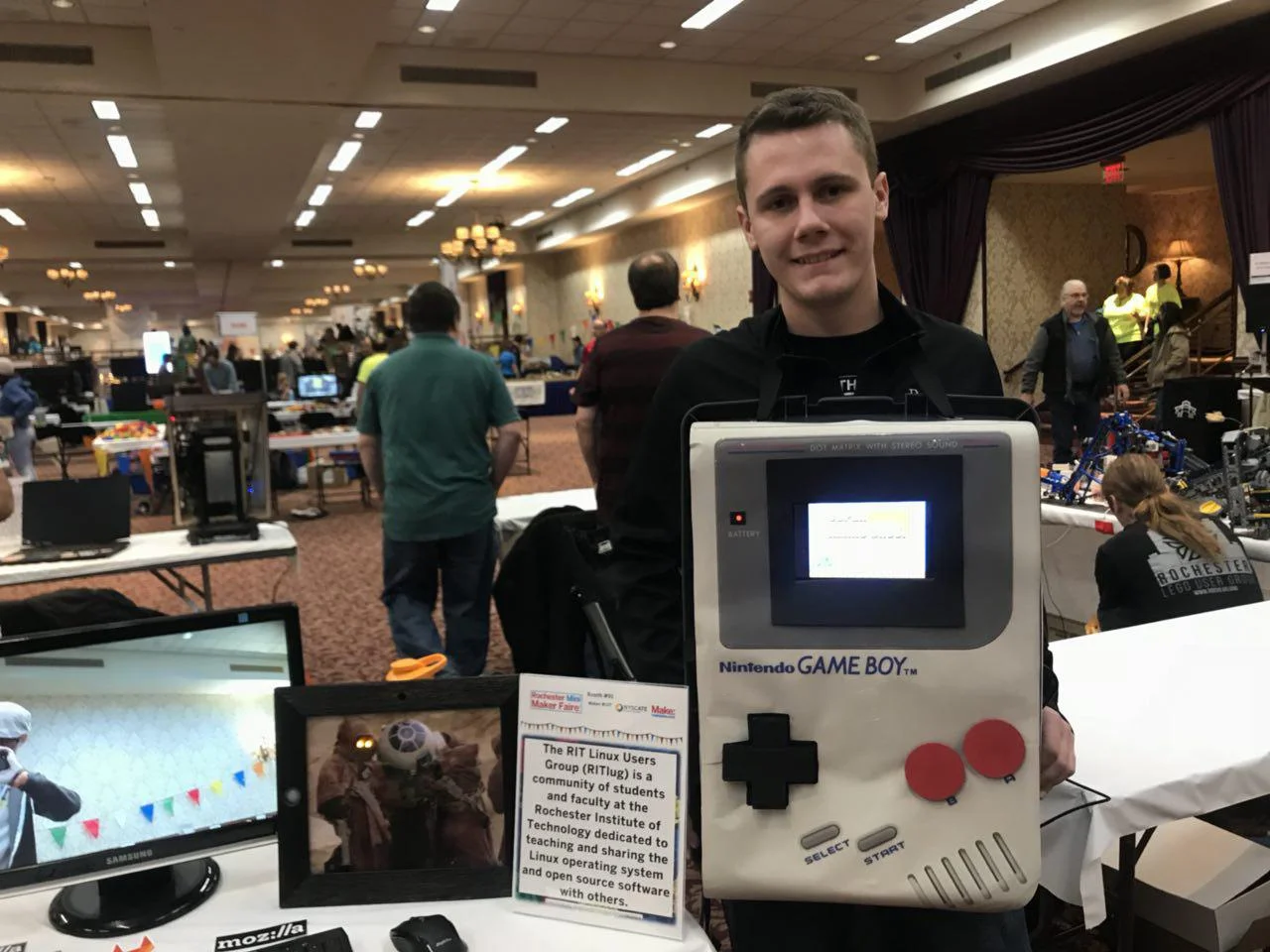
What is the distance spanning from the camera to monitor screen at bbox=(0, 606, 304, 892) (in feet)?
3.72

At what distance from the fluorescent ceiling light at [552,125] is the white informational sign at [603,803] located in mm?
8905

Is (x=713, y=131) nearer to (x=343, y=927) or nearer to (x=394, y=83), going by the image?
(x=394, y=83)

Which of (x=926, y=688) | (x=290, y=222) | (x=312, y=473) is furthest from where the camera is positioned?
(x=290, y=222)

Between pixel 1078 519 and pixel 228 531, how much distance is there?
3061mm

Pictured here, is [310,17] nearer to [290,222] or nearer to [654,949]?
[654,949]

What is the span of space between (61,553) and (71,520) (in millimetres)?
147

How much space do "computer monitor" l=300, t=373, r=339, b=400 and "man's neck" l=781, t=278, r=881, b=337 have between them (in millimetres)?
9969

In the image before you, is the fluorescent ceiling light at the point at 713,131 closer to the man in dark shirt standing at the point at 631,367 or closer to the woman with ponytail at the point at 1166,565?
the man in dark shirt standing at the point at 631,367

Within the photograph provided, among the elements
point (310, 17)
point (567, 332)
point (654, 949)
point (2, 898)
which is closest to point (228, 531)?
point (2, 898)

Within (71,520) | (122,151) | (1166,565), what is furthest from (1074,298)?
(122,151)

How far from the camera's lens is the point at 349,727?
3.80ft

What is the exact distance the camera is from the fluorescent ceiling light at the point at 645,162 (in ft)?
39.6

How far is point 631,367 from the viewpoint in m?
3.24

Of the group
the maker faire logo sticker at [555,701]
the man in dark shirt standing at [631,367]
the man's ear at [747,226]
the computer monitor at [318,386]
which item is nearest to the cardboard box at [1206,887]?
the maker faire logo sticker at [555,701]
